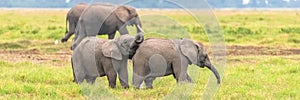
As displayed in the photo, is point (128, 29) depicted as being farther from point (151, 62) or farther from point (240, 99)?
point (240, 99)

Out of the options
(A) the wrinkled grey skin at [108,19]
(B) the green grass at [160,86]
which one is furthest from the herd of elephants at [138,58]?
(A) the wrinkled grey skin at [108,19]

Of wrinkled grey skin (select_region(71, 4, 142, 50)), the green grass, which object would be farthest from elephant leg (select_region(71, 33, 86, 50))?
the green grass

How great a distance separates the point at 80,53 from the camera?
10.1 meters

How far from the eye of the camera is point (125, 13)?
17078 mm

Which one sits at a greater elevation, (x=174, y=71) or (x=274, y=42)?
(x=174, y=71)

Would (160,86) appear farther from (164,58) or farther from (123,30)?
(123,30)

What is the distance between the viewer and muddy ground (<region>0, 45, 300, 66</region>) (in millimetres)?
15727

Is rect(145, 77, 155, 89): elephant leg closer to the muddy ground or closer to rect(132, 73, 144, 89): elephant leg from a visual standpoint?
rect(132, 73, 144, 89): elephant leg

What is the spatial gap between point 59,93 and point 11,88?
2.44 feet

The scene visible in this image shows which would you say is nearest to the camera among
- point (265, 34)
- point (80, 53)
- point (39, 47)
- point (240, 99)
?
point (240, 99)

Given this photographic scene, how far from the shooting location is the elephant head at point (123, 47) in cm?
953

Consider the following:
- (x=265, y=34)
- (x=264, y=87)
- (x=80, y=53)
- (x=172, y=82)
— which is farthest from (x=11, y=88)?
(x=265, y=34)

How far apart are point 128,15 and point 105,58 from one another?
7.55 metres

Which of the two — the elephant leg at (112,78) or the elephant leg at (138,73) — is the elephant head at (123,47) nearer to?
the elephant leg at (138,73)
